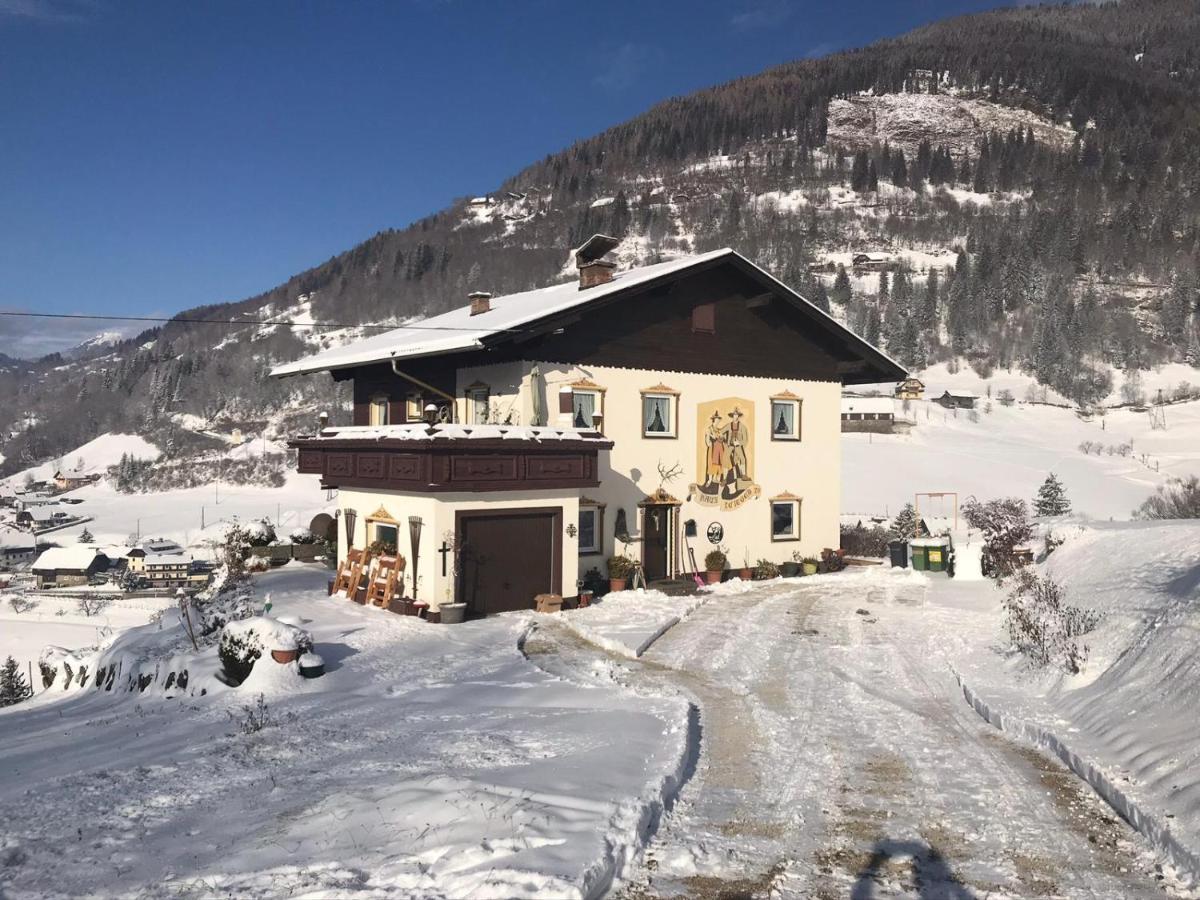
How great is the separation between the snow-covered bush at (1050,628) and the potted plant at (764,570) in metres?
8.91

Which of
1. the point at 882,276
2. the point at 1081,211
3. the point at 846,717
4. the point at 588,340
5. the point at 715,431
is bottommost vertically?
the point at 846,717

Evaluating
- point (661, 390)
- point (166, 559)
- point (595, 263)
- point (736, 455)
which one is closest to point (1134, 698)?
point (661, 390)

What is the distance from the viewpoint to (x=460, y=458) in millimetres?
16547

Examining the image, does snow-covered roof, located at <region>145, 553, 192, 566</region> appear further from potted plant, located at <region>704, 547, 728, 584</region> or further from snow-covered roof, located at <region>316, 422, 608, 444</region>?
potted plant, located at <region>704, 547, 728, 584</region>

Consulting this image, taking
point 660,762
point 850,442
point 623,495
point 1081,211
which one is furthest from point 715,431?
point 1081,211

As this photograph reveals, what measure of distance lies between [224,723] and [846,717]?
787cm

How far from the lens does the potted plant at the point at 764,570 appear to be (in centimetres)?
2423

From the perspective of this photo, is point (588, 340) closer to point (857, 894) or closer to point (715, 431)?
point (715, 431)

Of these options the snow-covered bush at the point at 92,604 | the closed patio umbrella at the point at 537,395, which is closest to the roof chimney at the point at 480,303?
the closed patio umbrella at the point at 537,395

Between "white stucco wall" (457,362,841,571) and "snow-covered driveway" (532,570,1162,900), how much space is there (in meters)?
7.24

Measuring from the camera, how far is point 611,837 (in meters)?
6.31

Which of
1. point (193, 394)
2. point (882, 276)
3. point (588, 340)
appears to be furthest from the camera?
point (193, 394)

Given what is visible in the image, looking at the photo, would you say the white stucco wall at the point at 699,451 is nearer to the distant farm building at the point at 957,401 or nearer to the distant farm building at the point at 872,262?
the distant farm building at the point at 957,401

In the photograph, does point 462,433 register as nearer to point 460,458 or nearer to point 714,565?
point 460,458
